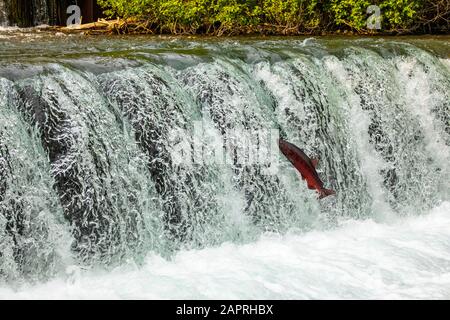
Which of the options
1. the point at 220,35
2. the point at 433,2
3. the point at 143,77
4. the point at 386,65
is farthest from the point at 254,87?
the point at 433,2

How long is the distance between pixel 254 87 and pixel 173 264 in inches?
79.2

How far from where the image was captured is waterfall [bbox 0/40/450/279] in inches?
221

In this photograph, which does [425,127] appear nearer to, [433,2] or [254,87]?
[254,87]

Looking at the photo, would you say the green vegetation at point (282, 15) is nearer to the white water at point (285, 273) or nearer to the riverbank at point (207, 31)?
the riverbank at point (207, 31)

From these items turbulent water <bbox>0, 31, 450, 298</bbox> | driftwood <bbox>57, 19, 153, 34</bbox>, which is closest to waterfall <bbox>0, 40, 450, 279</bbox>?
turbulent water <bbox>0, 31, 450, 298</bbox>

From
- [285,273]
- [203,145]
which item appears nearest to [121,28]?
[203,145]

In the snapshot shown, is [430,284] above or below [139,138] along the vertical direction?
below

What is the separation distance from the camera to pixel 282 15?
13562mm

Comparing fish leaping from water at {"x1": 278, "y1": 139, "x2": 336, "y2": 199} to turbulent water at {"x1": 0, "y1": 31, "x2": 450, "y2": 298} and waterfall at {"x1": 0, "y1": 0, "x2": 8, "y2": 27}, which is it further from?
waterfall at {"x1": 0, "y1": 0, "x2": 8, "y2": 27}

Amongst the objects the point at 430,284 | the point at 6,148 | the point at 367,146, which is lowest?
the point at 430,284

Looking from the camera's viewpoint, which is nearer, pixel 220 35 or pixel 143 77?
pixel 143 77

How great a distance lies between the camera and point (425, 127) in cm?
852
